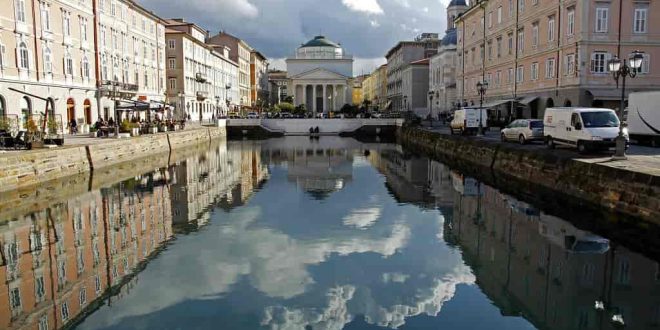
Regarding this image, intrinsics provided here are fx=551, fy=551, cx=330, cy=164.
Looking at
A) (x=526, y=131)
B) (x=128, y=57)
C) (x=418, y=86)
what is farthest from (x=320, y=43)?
(x=526, y=131)

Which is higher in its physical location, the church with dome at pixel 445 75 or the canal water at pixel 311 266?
the church with dome at pixel 445 75

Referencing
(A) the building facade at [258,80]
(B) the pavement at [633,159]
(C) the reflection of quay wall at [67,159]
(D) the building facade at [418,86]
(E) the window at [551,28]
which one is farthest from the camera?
(A) the building facade at [258,80]

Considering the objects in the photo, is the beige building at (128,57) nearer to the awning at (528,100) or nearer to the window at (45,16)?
the window at (45,16)

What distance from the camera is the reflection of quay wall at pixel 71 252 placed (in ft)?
33.8

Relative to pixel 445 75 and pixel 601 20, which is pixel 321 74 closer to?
pixel 445 75

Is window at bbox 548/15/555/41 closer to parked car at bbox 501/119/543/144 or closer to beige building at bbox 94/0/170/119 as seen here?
parked car at bbox 501/119/543/144

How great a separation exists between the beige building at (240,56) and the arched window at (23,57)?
238 feet

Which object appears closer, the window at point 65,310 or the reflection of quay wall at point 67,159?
the window at point 65,310

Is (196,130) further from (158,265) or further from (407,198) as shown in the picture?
(158,265)

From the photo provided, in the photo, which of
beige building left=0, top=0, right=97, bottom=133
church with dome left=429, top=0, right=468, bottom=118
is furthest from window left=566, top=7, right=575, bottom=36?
beige building left=0, top=0, right=97, bottom=133

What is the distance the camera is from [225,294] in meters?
11.0

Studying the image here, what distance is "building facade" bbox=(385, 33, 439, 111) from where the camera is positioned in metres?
102

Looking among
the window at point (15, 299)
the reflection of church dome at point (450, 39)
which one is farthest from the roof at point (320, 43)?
the window at point (15, 299)

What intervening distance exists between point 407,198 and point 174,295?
1404 cm
